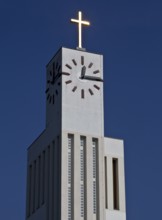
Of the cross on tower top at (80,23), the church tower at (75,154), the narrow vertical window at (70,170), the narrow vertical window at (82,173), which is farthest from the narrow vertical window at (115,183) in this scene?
the cross on tower top at (80,23)

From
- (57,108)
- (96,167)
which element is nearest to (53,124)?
(57,108)

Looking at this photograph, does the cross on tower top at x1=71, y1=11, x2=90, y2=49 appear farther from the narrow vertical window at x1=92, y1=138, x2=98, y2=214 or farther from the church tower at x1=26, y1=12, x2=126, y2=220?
the narrow vertical window at x1=92, y1=138, x2=98, y2=214

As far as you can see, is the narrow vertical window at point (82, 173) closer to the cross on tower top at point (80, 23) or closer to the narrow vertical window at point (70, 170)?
the narrow vertical window at point (70, 170)

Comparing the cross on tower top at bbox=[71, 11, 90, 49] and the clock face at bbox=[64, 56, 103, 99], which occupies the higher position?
the cross on tower top at bbox=[71, 11, 90, 49]

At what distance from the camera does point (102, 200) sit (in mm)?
49125

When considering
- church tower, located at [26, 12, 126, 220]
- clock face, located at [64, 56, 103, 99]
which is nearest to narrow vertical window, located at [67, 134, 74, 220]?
church tower, located at [26, 12, 126, 220]

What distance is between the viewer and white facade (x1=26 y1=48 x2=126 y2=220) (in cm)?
4866

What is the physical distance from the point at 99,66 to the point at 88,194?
389 inches

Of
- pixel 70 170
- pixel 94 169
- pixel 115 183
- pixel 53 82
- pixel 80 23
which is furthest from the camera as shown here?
pixel 80 23

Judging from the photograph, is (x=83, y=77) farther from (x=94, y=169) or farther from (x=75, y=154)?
(x=94, y=169)

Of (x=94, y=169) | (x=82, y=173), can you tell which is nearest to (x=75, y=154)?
(x=82, y=173)

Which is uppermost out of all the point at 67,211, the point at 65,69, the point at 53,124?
the point at 65,69

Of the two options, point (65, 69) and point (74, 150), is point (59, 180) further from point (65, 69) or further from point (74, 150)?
point (65, 69)

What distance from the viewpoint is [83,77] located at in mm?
51875
